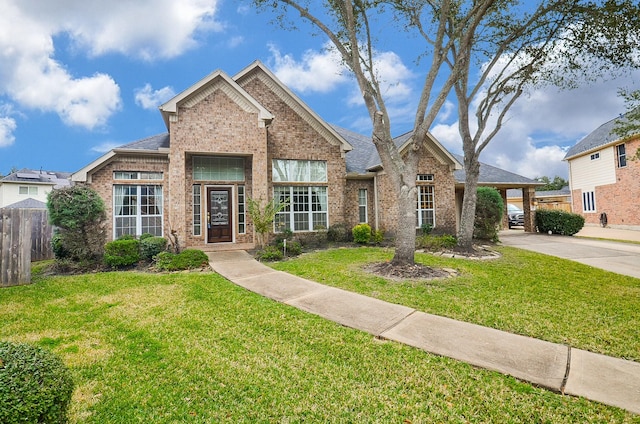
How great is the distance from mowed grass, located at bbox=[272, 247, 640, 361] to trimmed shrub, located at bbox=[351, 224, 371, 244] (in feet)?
11.2

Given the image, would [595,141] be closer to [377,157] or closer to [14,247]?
[377,157]

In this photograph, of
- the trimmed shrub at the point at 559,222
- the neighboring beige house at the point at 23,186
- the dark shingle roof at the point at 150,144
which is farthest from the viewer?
the neighboring beige house at the point at 23,186

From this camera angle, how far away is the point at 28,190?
32.7 meters

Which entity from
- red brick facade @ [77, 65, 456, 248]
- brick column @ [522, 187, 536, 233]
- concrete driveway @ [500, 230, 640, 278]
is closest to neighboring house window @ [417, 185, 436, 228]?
red brick facade @ [77, 65, 456, 248]

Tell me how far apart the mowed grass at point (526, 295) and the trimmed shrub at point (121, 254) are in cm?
472

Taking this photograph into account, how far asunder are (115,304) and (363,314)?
195 inches

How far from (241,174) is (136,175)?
13.5ft

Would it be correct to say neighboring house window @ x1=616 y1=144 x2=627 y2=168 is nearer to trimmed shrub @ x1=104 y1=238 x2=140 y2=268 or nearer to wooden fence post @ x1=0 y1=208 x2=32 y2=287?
trimmed shrub @ x1=104 y1=238 x2=140 y2=268

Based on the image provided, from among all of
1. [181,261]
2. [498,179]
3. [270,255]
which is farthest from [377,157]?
[181,261]

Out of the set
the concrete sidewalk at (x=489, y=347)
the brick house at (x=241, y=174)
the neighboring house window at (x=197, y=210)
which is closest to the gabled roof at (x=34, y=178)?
the brick house at (x=241, y=174)

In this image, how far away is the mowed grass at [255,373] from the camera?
9.07 ft

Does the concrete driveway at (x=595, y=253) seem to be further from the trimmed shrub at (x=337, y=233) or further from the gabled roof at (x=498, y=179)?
the trimmed shrub at (x=337, y=233)

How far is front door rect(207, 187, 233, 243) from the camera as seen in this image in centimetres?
1285

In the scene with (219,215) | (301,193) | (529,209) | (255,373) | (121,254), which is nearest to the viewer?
(255,373)
